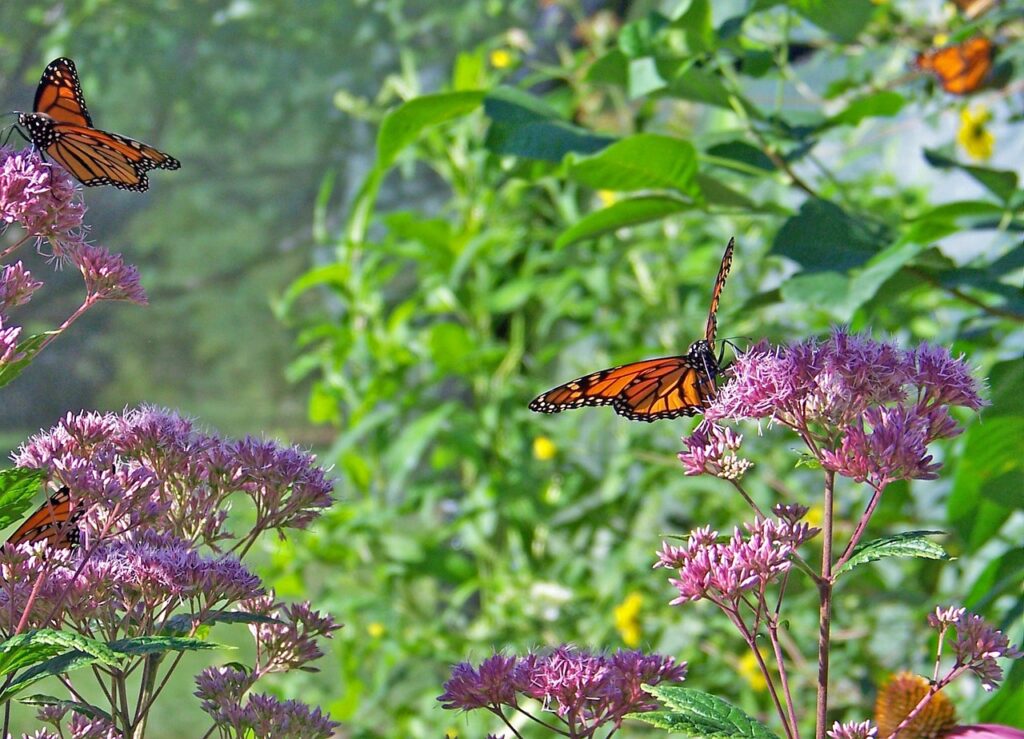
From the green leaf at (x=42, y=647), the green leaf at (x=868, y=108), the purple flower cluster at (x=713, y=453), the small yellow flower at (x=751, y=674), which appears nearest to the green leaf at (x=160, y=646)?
the green leaf at (x=42, y=647)

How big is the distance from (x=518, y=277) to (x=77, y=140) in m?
1.37

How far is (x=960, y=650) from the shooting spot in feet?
1.62

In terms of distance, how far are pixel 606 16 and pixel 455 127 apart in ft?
2.10

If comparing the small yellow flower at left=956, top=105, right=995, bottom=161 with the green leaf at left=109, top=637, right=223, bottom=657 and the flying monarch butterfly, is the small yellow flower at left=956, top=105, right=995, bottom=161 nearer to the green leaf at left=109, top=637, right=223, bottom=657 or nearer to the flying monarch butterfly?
the flying monarch butterfly

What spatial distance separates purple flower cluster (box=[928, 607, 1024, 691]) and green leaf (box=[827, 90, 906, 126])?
0.55 meters

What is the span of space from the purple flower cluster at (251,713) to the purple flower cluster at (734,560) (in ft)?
0.56

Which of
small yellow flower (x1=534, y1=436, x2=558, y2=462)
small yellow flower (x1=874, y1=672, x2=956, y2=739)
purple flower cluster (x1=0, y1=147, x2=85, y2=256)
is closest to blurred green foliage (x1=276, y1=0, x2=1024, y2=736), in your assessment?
small yellow flower (x1=534, y1=436, x2=558, y2=462)

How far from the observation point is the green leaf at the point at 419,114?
34.9 inches

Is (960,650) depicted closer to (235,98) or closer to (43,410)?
(43,410)

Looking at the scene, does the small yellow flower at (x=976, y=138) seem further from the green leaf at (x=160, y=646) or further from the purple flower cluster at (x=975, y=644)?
the green leaf at (x=160, y=646)

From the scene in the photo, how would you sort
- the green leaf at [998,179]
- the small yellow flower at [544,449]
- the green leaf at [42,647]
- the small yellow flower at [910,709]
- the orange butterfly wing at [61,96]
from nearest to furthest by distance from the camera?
1. the green leaf at [42,647]
2. the small yellow flower at [910,709]
3. the orange butterfly wing at [61,96]
4. the green leaf at [998,179]
5. the small yellow flower at [544,449]

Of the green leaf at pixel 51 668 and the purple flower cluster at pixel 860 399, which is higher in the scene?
the purple flower cluster at pixel 860 399

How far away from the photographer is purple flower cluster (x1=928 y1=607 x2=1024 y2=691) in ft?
1.60

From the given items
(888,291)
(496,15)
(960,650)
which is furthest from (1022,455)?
(496,15)
